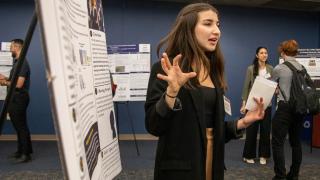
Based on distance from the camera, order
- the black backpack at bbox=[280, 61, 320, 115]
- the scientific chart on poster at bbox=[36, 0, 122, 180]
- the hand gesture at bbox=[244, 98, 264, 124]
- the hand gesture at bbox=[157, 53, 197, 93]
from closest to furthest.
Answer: the scientific chart on poster at bbox=[36, 0, 122, 180]
the hand gesture at bbox=[157, 53, 197, 93]
the hand gesture at bbox=[244, 98, 264, 124]
the black backpack at bbox=[280, 61, 320, 115]

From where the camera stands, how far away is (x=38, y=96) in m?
5.88

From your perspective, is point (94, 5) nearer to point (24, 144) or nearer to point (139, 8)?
point (24, 144)

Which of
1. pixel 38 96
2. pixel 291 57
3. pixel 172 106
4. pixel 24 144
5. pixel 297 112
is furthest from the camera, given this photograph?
pixel 38 96

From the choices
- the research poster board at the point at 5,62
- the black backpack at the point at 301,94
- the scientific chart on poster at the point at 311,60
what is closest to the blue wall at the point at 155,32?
the research poster board at the point at 5,62

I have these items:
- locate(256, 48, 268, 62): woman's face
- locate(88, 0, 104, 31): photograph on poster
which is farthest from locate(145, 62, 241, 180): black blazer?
locate(256, 48, 268, 62): woman's face

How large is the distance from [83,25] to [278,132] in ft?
9.89

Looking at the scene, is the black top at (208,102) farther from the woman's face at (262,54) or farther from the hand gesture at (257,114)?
the woman's face at (262,54)

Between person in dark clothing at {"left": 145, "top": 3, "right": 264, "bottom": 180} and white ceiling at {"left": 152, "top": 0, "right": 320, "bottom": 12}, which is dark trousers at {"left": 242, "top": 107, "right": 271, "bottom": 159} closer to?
white ceiling at {"left": 152, "top": 0, "right": 320, "bottom": 12}

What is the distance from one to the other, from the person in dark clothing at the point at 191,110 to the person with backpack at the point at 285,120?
7.03ft

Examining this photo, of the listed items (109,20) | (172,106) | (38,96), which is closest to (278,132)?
(172,106)

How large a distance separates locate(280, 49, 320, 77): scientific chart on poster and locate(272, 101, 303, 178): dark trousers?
8.19ft

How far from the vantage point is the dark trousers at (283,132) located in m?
3.49

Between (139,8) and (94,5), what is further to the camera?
(139,8)

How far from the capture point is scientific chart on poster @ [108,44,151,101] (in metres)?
5.28
